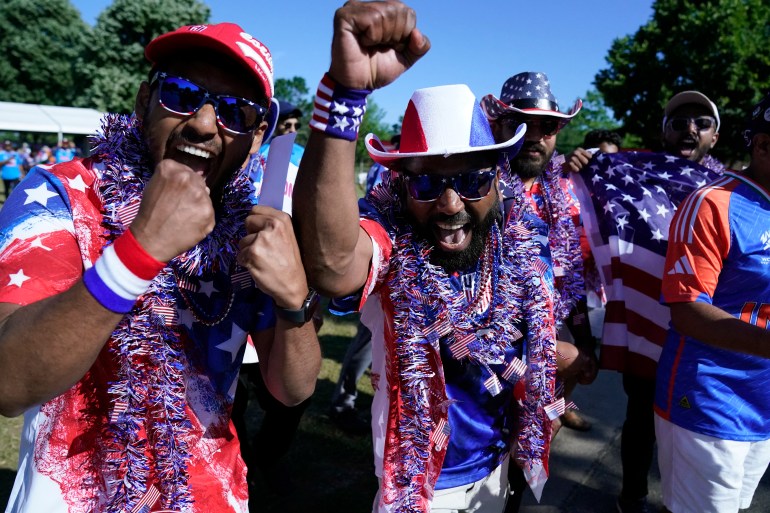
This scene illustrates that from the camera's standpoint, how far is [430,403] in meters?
1.96

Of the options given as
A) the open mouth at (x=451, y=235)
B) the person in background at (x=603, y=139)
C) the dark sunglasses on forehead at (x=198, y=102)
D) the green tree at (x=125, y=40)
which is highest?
the green tree at (x=125, y=40)

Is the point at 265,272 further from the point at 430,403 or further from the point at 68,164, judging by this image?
the point at 430,403

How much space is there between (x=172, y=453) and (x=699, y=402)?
2.10 m

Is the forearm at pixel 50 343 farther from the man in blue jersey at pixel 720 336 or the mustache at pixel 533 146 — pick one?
the mustache at pixel 533 146

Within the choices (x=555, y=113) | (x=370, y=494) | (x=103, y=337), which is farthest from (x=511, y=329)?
(x=370, y=494)

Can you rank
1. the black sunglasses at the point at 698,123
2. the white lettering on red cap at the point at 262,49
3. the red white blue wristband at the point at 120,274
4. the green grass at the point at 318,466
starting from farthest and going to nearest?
1. the black sunglasses at the point at 698,123
2. the green grass at the point at 318,466
3. the white lettering on red cap at the point at 262,49
4. the red white blue wristband at the point at 120,274

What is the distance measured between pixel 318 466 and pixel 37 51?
159 feet

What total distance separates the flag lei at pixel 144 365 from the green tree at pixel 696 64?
63.5 ft

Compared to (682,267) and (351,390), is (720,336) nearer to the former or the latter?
(682,267)

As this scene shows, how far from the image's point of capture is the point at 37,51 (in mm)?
41125

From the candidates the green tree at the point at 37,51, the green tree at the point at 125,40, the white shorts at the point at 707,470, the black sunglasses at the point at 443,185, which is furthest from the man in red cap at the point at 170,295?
the green tree at the point at 37,51

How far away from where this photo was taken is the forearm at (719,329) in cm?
206

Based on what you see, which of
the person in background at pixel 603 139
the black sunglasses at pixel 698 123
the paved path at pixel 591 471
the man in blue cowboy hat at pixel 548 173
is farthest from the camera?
the person in background at pixel 603 139

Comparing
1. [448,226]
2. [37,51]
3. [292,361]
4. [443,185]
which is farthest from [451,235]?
[37,51]
